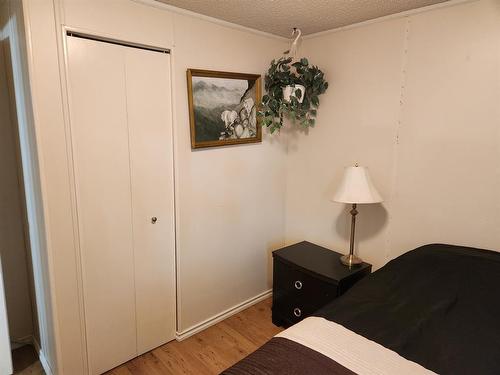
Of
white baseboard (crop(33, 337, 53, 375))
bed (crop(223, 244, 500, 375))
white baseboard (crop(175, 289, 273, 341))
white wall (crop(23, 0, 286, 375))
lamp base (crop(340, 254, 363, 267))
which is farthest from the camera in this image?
white baseboard (crop(175, 289, 273, 341))

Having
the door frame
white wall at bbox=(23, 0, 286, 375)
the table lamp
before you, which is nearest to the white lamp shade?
the table lamp

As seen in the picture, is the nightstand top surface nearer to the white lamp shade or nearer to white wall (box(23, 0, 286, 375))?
white wall (box(23, 0, 286, 375))

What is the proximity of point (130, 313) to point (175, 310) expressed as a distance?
340mm

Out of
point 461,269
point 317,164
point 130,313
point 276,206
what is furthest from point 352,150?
point 130,313

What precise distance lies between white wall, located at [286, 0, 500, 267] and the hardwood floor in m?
0.85

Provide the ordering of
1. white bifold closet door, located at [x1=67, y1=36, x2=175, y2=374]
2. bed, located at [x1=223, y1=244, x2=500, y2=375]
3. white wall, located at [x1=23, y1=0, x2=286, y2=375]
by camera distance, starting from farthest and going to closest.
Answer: white bifold closet door, located at [x1=67, y1=36, x2=175, y2=374] → white wall, located at [x1=23, y1=0, x2=286, y2=375] → bed, located at [x1=223, y1=244, x2=500, y2=375]

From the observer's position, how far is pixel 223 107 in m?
2.32

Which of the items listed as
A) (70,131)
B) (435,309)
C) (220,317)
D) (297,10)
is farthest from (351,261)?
(70,131)

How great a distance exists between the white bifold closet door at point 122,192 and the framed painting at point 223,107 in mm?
185

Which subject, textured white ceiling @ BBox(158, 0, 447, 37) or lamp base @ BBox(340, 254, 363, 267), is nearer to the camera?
textured white ceiling @ BBox(158, 0, 447, 37)

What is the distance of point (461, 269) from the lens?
1.71 metres

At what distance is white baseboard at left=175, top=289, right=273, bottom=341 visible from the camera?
7.88 feet

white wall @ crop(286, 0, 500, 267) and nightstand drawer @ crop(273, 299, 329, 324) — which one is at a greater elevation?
white wall @ crop(286, 0, 500, 267)

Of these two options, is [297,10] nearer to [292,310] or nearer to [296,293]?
[296,293]
